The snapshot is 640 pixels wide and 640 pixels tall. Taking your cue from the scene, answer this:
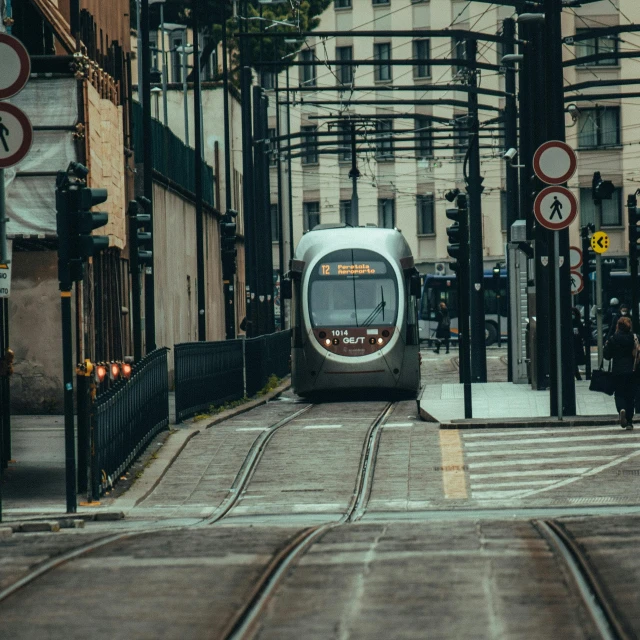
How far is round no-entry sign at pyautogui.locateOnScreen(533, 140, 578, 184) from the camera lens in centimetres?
1941

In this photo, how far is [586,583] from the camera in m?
7.84

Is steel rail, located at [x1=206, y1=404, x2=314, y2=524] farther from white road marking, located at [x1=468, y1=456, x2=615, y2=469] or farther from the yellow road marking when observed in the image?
white road marking, located at [x1=468, y1=456, x2=615, y2=469]

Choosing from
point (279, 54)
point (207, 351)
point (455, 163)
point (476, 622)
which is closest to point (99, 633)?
point (476, 622)

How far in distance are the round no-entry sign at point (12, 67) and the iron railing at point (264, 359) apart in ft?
59.0

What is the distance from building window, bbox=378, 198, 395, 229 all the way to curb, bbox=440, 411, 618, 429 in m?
58.3

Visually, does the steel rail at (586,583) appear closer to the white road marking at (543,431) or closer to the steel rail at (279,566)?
the steel rail at (279,566)

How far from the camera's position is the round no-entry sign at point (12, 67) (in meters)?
12.7

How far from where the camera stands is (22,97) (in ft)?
83.1

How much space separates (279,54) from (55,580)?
5639cm

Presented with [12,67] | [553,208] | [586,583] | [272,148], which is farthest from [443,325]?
[586,583]

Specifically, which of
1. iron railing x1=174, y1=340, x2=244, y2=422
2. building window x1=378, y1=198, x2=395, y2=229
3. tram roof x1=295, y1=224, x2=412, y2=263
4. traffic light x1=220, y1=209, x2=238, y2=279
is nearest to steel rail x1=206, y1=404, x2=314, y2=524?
iron railing x1=174, y1=340, x2=244, y2=422

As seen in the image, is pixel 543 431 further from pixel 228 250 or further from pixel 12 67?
pixel 228 250

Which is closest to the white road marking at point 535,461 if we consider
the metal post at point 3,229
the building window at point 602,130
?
the metal post at point 3,229

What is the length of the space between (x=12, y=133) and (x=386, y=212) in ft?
219
